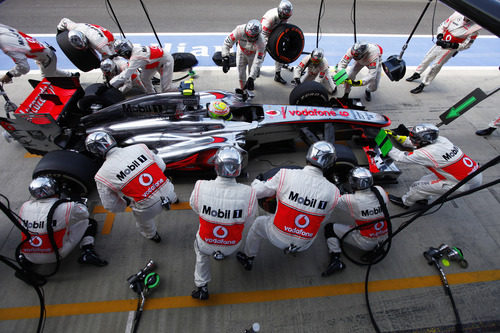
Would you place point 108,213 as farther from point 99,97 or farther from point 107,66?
point 107,66

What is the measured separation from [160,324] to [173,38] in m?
8.16

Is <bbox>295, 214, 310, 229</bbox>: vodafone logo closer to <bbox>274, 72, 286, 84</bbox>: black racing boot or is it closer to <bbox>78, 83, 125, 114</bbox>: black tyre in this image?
<bbox>78, 83, 125, 114</bbox>: black tyre

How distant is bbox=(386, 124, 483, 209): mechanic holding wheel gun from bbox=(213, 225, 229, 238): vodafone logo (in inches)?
104

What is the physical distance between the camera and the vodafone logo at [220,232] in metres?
2.57

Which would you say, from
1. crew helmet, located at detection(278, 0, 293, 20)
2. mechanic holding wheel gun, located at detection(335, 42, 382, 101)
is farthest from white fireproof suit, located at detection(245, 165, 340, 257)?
crew helmet, located at detection(278, 0, 293, 20)

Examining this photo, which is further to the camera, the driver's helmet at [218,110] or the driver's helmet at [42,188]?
the driver's helmet at [218,110]

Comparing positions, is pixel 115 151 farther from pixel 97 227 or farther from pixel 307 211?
pixel 307 211

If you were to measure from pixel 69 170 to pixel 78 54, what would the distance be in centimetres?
335

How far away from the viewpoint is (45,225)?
2.82m

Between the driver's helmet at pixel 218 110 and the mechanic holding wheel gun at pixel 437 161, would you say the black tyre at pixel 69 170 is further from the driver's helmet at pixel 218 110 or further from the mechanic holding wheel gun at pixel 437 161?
the mechanic holding wheel gun at pixel 437 161

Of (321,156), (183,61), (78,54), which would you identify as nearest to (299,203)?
(321,156)

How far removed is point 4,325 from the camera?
2848mm

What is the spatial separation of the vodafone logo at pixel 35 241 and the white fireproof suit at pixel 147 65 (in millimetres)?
3185

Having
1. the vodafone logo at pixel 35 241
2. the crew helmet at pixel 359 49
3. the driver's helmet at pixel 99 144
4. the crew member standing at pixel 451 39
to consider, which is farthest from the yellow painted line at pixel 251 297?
the crew member standing at pixel 451 39
